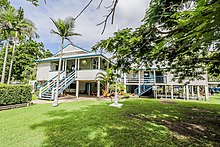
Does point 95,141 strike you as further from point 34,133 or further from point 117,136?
point 34,133

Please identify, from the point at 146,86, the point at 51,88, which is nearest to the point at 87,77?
the point at 51,88

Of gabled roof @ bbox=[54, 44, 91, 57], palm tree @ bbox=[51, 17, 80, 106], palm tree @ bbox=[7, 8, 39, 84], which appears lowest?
palm tree @ bbox=[51, 17, 80, 106]

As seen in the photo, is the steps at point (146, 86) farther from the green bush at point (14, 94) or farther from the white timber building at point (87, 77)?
the green bush at point (14, 94)

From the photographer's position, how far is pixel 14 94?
28.6 ft

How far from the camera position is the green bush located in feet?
26.5

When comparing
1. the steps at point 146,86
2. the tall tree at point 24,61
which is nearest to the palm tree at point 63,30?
the steps at point 146,86

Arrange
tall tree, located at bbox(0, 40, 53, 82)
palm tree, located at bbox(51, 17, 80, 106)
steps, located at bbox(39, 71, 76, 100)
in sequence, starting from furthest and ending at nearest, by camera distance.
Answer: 1. tall tree, located at bbox(0, 40, 53, 82)
2. steps, located at bbox(39, 71, 76, 100)
3. palm tree, located at bbox(51, 17, 80, 106)

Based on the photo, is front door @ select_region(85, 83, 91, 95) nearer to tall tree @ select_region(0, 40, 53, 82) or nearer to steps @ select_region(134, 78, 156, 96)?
steps @ select_region(134, 78, 156, 96)

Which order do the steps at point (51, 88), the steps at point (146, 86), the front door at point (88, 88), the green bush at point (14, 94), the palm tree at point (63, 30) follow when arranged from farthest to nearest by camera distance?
1. the front door at point (88, 88)
2. the steps at point (146, 86)
3. the steps at point (51, 88)
4. the palm tree at point (63, 30)
5. the green bush at point (14, 94)

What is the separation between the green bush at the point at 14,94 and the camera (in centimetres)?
806

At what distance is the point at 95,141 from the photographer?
12.5ft

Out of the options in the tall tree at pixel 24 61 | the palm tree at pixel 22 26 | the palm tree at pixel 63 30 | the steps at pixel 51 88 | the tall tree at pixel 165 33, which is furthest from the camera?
the tall tree at pixel 24 61

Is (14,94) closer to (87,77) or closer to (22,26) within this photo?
(87,77)

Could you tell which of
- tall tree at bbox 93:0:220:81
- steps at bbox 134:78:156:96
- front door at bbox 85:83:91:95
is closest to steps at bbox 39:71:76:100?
front door at bbox 85:83:91:95
